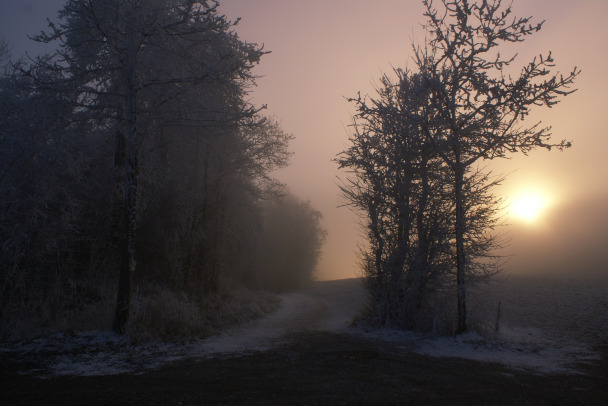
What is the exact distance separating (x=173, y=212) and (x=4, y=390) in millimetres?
11281

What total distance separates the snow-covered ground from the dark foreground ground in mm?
685

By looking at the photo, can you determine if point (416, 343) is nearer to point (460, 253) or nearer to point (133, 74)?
point (460, 253)

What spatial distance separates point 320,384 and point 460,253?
20.7 feet

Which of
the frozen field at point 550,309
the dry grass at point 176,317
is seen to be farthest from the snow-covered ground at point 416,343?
the dry grass at point 176,317

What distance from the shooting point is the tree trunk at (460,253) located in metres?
10.4

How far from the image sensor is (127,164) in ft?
33.5

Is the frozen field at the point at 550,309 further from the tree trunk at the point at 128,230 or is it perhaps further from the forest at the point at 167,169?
the tree trunk at the point at 128,230

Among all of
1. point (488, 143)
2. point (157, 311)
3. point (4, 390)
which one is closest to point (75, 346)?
point (157, 311)

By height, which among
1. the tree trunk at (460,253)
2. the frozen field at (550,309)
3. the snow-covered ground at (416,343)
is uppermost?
the tree trunk at (460,253)

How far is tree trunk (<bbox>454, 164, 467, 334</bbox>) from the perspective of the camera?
10.4 metres

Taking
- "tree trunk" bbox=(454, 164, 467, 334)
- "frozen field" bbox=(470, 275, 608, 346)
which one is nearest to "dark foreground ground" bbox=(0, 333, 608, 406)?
"tree trunk" bbox=(454, 164, 467, 334)

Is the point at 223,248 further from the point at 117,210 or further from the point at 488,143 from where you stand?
the point at 488,143

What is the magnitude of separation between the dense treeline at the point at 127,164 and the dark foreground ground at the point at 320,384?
3833 millimetres

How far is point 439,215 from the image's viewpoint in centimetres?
1159
